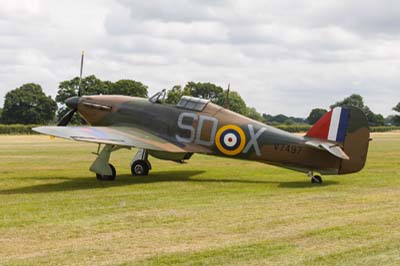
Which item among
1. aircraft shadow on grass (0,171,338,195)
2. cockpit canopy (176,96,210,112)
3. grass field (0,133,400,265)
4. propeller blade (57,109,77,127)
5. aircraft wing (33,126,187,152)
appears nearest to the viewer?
grass field (0,133,400,265)

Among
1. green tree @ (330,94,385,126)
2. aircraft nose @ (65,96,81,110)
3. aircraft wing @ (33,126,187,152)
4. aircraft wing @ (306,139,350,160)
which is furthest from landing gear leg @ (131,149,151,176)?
green tree @ (330,94,385,126)

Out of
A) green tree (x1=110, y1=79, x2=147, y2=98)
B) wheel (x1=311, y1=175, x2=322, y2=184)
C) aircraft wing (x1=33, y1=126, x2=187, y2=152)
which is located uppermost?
green tree (x1=110, y1=79, x2=147, y2=98)

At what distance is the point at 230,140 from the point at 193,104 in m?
1.65

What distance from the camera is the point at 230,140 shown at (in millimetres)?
14289

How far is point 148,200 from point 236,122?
13.9 feet

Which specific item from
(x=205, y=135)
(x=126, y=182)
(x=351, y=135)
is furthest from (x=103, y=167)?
(x=351, y=135)

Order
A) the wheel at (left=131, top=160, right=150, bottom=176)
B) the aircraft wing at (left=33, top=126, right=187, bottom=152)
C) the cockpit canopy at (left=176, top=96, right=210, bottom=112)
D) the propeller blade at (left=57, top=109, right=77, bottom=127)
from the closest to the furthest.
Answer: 1. the aircraft wing at (left=33, top=126, right=187, bottom=152)
2. the cockpit canopy at (left=176, top=96, right=210, bottom=112)
3. the wheel at (left=131, top=160, right=150, bottom=176)
4. the propeller blade at (left=57, top=109, right=77, bottom=127)

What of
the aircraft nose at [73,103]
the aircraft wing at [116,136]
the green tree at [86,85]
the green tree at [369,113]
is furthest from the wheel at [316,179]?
the green tree at [369,113]

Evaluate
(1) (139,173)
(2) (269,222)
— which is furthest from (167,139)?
(2) (269,222)

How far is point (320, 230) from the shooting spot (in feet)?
25.9

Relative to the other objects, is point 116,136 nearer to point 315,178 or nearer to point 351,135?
point 315,178

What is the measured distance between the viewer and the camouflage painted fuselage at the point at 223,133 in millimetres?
13422

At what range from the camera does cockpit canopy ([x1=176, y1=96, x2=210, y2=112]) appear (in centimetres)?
1515

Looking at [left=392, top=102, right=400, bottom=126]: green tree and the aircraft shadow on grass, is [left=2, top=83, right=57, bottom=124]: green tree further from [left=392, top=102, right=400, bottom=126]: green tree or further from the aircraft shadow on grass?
the aircraft shadow on grass
